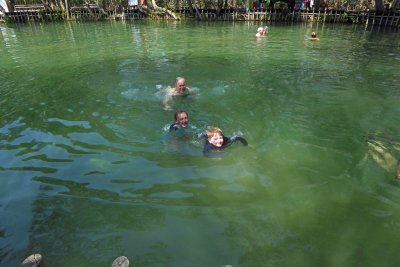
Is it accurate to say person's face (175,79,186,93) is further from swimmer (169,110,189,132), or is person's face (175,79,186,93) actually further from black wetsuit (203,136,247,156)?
black wetsuit (203,136,247,156)

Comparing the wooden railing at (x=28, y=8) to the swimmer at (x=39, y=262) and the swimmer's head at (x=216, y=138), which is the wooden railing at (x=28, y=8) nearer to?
the swimmer's head at (x=216, y=138)

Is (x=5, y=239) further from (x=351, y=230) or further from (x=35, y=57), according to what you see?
(x=35, y=57)

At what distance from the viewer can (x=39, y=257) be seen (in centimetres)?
432

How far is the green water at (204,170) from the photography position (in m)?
5.39

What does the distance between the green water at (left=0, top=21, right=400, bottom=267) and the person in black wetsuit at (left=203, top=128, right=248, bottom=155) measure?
25 centimetres

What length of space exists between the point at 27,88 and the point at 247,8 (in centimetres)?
3023

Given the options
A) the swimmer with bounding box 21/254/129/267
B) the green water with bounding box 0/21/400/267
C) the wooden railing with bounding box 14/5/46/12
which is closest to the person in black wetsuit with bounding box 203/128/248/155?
the green water with bounding box 0/21/400/267

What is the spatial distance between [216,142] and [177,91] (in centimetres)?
415

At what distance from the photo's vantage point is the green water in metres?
5.39

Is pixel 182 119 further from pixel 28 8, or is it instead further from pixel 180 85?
pixel 28 8

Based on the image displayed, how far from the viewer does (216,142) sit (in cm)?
783

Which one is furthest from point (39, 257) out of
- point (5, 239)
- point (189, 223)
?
point (189, 223)

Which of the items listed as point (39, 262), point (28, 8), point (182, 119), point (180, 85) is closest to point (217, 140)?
point (182, 119)

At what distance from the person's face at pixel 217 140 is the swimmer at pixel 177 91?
144 inches
